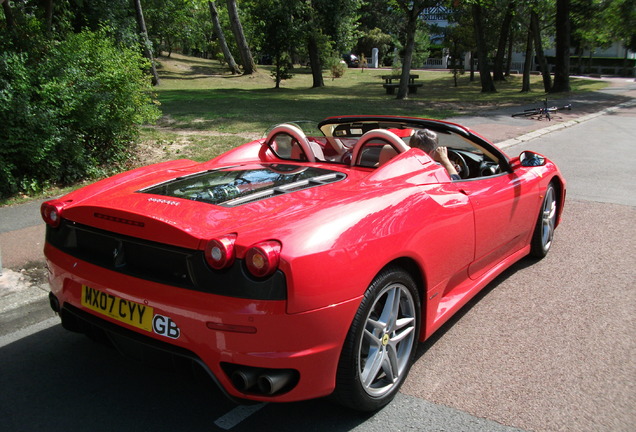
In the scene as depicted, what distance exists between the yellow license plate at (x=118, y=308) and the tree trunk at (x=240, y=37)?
101 feet

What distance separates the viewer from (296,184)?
3.40 meters

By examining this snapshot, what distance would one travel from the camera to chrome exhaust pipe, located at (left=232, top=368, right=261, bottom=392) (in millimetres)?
2395

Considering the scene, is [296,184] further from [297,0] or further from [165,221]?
[297,0]

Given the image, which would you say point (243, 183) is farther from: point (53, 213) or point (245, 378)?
point (245, 378)

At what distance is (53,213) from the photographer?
312cm

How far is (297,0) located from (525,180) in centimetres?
2352

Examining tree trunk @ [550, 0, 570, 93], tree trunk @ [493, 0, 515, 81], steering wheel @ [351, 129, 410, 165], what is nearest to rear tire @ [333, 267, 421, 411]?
steering wheel @ [351, 129, 410, 165]

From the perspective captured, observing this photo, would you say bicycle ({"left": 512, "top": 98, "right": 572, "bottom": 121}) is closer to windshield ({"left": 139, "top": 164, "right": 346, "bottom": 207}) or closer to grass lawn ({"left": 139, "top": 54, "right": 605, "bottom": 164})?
grass lawn ({"left": 139, "top": 54, "right": 605, "bottom": 164})

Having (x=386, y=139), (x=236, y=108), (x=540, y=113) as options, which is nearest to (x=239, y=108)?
(x=236, y=108)

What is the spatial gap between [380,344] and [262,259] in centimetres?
90

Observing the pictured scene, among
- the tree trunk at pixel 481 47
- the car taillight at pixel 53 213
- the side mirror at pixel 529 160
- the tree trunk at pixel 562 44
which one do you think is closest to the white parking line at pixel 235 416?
the car taillight at pixel 53 213

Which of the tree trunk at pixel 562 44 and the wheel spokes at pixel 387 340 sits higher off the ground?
the tree trunk at pixel 562 44

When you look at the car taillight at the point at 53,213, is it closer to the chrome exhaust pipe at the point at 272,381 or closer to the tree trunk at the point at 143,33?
the chrome exhaust pipe at the point at 272,381

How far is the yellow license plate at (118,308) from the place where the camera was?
102 inches
